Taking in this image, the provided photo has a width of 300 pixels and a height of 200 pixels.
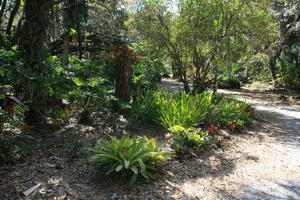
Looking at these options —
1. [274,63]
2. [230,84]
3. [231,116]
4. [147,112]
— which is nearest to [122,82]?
[147,112]

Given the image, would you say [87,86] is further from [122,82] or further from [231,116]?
[231,116]

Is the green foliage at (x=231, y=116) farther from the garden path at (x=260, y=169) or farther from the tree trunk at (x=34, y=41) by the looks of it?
the tree trunk at (x=34, y=41)

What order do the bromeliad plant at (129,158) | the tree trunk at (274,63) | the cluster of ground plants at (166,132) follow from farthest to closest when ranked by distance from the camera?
1. the tree trunk at (274,63)
2. the cluster of ground plants at (166,132)
3. the bromeliad plant at (129,158)

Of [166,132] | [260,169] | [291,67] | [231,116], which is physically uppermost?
[291,67]

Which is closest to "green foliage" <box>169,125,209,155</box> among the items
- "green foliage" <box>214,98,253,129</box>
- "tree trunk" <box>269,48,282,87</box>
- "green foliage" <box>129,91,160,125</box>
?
"green foliage" <box>129,91,160,125</box>

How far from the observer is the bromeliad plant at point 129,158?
298 centimetres

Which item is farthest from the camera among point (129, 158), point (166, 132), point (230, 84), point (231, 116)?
point (230, 84)

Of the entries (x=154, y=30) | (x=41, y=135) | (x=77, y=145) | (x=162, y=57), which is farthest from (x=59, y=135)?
(x=162, y=57)

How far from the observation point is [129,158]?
3.05 meters

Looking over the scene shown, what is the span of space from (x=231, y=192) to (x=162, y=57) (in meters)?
6.61

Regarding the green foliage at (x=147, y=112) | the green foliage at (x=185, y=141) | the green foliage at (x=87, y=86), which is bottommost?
the green foliage at (x=185, y=141)

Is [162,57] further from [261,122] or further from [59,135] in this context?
[59,135]

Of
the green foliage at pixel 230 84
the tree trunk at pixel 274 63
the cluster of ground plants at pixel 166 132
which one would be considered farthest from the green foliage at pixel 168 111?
the green foliage at pixel 230 84

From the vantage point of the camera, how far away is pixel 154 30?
753cm
